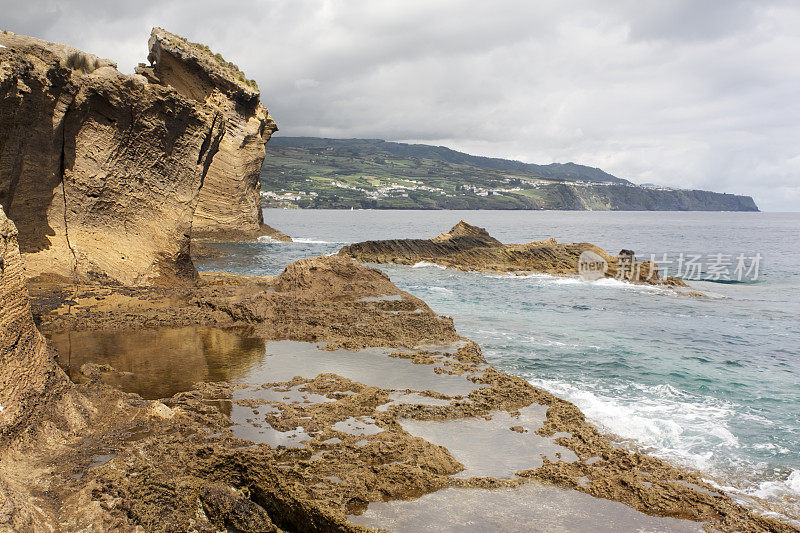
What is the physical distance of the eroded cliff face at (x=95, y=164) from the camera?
12.4 meters

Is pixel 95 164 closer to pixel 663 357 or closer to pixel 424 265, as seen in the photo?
pixel 663 357

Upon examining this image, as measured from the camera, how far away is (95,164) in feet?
48.0

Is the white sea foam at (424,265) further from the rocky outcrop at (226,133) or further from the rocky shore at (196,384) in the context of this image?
the rocky shore at (196,384)

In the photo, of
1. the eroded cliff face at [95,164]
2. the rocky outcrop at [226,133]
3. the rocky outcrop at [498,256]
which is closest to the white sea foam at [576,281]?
the rocky outcrop at [498,256]

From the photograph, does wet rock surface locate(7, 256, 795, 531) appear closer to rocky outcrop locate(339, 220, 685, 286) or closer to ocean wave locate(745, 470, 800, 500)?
ocean wave locate(745, 470, 800, 500)

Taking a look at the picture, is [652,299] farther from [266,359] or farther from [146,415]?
[146,415]

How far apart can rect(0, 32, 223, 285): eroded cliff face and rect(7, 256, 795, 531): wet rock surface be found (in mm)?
4235

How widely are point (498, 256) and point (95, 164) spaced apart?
84.1 ft

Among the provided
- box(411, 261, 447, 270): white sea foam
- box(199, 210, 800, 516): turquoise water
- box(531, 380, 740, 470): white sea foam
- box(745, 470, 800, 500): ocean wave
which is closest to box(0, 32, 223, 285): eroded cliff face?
box(199, 210, 800, 516): turquoise water

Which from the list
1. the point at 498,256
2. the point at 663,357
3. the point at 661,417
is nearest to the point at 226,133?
the point at 498,256

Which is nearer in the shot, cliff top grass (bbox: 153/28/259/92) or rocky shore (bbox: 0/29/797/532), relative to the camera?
rocky shore (bbox: 0/29/797/532)

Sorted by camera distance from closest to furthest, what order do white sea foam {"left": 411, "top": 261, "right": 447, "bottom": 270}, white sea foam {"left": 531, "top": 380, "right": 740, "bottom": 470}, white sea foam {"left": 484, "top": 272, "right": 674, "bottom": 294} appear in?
white sea foam {"left": 531, "top": 380, "right": 740, "bottom": 470} → white sea foam {"left": 484, "top": 272, "right": 674, "bottom": 294} → white sea foam {"left": 411, "top": 261, "right": 447, "bottom": 270}

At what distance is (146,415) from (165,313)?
Result: 6466mm

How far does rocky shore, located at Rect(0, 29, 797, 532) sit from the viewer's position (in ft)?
15.8
